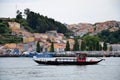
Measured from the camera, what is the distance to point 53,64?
47.3 m

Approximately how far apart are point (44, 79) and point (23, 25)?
7228 centimetres

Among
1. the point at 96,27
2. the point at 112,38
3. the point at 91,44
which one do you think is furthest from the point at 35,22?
the point at 96,27

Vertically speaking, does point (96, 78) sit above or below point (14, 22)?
below

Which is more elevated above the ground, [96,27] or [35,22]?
[96,27]

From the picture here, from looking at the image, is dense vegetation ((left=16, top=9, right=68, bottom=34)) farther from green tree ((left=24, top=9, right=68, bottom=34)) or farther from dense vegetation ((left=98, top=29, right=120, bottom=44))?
dense vegetation ((left=98, top=29, right=120, bottom=44))

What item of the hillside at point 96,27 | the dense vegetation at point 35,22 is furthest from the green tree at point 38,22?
the hillside at point 96,27

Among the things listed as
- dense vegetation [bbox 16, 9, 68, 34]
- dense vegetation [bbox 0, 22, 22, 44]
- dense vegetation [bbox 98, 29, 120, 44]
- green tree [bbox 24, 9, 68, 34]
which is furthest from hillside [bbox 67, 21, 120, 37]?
dense vegetation [bbox 0, 22, 22, 44]

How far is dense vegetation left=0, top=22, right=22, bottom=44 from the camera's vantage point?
299 feet

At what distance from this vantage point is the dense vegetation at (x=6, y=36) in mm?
91162

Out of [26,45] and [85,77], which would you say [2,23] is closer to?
[26,45]

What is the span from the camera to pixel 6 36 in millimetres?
93312

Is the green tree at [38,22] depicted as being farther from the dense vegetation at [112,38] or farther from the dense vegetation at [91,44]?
the dense vegetation at [91,44]

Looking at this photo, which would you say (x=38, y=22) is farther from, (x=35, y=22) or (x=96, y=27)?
(x=96, y=27)

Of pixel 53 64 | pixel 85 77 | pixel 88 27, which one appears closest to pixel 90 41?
pixel 53 64
